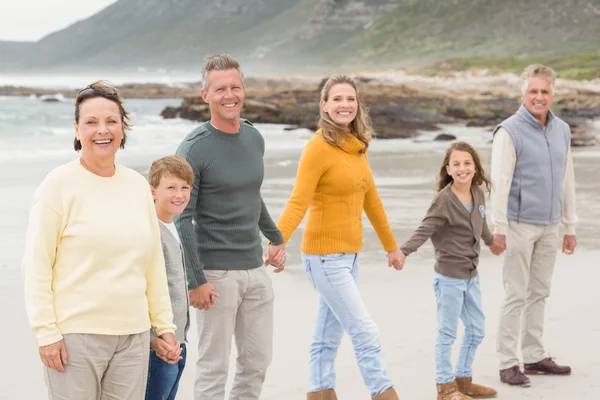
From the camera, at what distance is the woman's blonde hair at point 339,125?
15.2 ft

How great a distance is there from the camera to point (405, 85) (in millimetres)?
48625

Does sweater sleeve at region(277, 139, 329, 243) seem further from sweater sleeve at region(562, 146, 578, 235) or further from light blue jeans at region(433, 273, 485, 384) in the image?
sweater sleeve at region(562, 146, 578, 235)

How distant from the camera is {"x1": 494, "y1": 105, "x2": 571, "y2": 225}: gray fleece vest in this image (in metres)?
5.38

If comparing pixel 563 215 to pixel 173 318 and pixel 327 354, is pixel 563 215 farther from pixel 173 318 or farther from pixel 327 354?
pixel 173 318

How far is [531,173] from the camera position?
5.39 meters

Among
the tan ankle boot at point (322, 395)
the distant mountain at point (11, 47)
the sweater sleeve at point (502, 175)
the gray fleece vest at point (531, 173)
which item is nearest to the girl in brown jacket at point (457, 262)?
the sweater sleeve at point (502, 175)

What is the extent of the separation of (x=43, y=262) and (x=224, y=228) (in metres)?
1.19

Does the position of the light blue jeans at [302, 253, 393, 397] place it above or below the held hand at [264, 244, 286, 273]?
below

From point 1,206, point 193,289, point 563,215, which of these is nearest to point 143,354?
point 193,289

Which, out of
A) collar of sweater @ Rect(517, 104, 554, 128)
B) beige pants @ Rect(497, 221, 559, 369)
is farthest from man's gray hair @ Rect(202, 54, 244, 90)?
beige pants @ Rect(497, 221, 559, 369)

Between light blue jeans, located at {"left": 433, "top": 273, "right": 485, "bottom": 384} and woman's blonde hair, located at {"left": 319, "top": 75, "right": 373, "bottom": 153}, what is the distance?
2.77ft

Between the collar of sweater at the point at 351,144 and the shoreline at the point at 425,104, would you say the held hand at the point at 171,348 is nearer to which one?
the collar of sweater at the point at 351,144

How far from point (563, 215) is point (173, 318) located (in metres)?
2.89

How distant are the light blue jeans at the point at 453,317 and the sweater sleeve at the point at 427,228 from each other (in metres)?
0.21
